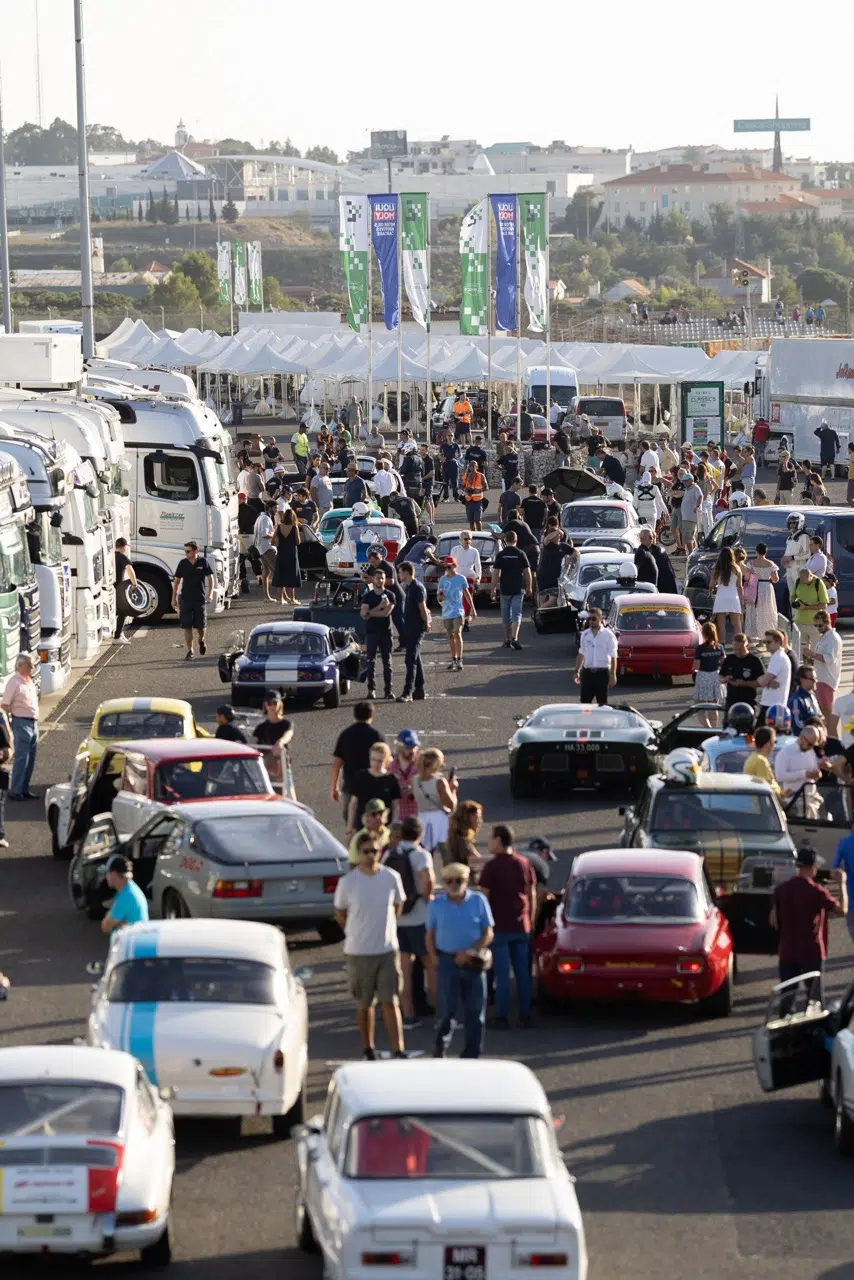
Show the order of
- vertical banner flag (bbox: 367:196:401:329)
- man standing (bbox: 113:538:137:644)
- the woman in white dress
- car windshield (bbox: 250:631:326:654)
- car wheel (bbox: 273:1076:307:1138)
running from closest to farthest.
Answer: car wheel (bbox: 273:1076:307:1138)
car windshield (bbox: 250:631:326:654)
the woman in white dress
man standing (bbox: 113:538:137:644)
vertical banner flag (bbox: 367:196:401:329)

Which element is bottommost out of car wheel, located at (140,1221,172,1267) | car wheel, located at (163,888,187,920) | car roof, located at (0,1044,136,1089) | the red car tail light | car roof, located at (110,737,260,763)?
car wheel, located at (163,888,187,920)

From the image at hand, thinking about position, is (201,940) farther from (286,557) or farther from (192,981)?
(286,557)

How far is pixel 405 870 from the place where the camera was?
13828mm

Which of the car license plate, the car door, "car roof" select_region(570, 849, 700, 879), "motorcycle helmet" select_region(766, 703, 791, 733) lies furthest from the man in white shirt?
the car license plate

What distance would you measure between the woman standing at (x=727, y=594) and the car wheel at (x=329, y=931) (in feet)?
38.8

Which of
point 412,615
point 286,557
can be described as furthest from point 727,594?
point 286,557

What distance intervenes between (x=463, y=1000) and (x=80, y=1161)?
11.8ft

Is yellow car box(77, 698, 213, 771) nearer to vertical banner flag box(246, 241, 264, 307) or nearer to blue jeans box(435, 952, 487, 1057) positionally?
blue jeans box(435, 952, 487, 1057)

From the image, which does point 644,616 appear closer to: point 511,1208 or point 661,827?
point 661,827

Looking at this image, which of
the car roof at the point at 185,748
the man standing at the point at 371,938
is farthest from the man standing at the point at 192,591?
the man standing at the point at 371,938

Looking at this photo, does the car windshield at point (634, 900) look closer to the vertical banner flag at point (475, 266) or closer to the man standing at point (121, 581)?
the man standing at point (121, 581)

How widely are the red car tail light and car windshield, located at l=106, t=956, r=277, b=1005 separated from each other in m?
3.36

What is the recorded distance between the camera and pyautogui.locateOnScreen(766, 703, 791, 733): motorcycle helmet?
21.1 meters

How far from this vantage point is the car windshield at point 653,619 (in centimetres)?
2881
